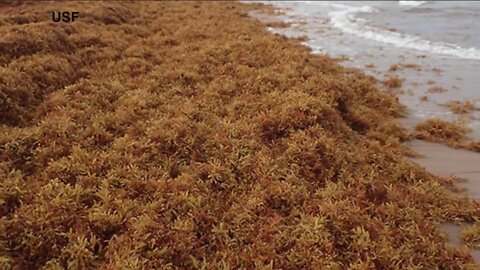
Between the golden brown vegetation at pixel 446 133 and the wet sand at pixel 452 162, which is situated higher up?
the golden brown vegetation at pixel 446 133

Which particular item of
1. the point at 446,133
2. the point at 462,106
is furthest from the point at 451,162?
the point at 462,106

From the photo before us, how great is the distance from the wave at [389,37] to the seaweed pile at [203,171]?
6.21m

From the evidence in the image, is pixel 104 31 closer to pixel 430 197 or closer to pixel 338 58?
pixel 338 58

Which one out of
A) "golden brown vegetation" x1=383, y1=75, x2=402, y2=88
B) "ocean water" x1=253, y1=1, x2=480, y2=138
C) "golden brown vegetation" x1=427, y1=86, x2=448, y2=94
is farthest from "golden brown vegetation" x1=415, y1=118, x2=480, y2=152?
"golden brown vegetation" x1=383, y1=75, x2=402, y2=88

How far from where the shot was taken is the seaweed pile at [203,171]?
632cm

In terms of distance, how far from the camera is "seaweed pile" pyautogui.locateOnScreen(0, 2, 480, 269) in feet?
20.7

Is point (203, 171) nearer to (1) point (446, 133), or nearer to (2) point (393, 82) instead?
(1) point (446, 133)

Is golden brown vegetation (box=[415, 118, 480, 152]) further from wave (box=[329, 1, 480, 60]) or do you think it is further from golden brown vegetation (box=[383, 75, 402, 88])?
wave (box=[329, 1, 480, 60])

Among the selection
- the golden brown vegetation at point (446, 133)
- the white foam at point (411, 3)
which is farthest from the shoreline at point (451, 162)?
the white foam at point (411, 3)

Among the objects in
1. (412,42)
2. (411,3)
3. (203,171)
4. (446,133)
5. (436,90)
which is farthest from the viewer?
(411,3)

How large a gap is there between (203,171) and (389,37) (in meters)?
17.7

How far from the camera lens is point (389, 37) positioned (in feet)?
72.9

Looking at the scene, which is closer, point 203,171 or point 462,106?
point 203,171

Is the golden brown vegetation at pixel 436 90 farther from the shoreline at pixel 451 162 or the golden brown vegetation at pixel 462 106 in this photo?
the golden brown vegetation at pixel 462 106
